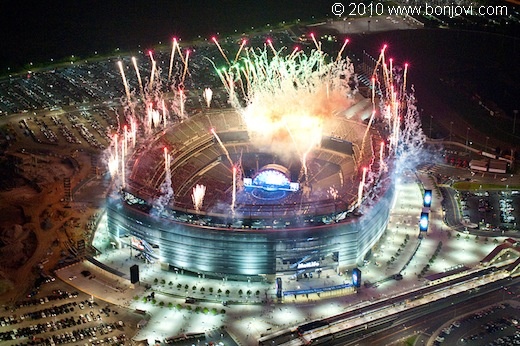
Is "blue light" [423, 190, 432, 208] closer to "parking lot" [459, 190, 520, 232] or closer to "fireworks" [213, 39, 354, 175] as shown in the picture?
"parking lot" [459, 190, 520, 232]

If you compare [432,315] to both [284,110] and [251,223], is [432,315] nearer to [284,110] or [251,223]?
[251,223]

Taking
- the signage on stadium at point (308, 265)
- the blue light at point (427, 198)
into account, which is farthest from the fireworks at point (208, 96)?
the signage on stadium at point (308, 265)

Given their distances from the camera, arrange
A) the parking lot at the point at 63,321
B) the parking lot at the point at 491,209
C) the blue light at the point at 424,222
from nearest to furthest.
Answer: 1. the parking lot at the point at 63,321
2. the blue light at the point at 424,222
3. the parking lot at the point at 491,209

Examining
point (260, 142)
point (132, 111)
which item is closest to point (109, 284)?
point (260, 142)

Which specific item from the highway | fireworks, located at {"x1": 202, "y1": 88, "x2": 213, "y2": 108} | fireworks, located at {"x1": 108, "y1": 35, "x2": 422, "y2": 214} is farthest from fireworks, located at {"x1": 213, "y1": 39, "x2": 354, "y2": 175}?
the highway

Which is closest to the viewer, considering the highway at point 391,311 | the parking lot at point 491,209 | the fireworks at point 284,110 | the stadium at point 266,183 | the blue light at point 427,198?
the highway at point 391,311

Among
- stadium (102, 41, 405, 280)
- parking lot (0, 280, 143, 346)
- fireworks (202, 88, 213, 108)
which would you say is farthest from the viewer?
fireworks (202, 88, 213, 108)

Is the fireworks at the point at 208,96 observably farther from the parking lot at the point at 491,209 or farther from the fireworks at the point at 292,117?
the parking lot at the point at 491,209

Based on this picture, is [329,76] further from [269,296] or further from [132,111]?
[269,296]

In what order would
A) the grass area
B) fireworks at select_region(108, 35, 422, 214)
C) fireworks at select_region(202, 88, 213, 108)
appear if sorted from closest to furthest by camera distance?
fireworks at select_region(108, 35, 422, 214) → the grass area → fireworks at select_region(202, 88, 213, 108)

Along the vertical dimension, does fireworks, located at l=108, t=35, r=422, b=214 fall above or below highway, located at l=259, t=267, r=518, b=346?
above
